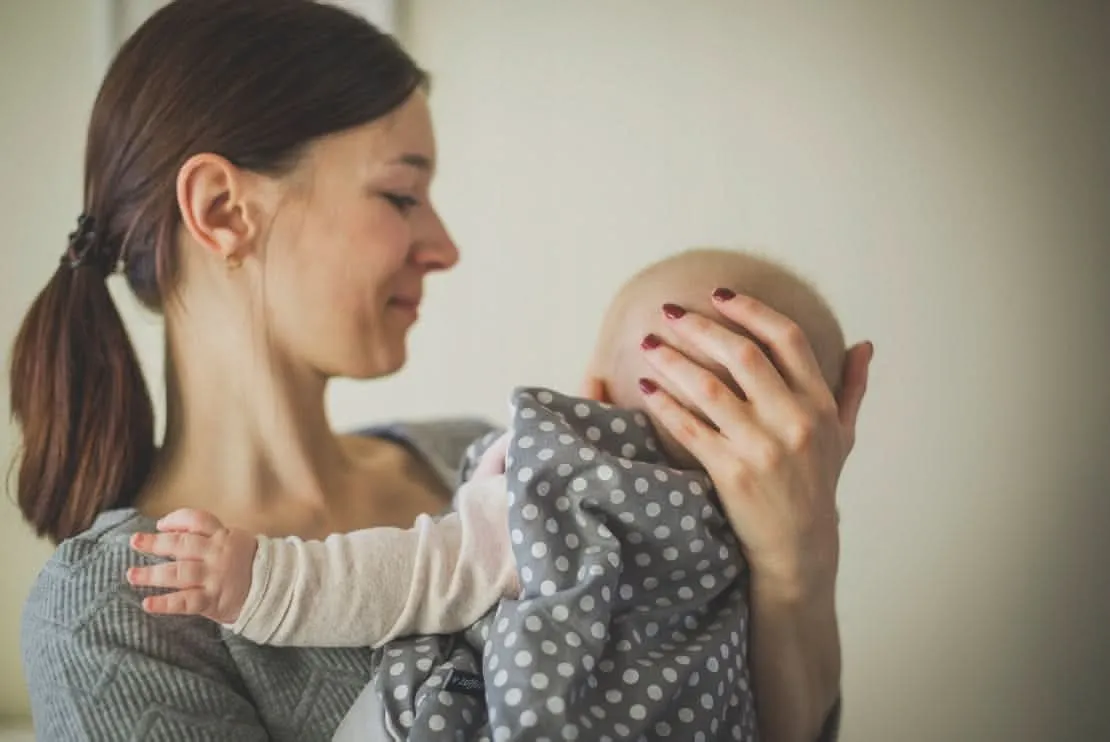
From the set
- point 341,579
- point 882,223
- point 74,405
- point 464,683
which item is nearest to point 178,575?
point 341,579

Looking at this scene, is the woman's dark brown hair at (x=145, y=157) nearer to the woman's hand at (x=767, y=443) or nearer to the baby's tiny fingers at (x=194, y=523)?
the baby's tiny fingers at (x=194, y=523)

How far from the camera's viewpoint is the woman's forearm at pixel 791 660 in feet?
2.52

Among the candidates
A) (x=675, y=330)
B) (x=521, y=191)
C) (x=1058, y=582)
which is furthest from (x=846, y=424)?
(x=521, y=191)

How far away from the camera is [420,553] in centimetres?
70

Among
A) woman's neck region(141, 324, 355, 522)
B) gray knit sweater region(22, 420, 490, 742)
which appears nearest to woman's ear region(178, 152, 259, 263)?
woman's neck region(141, 324, 355, 522)

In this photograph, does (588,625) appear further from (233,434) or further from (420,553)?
(233,434)

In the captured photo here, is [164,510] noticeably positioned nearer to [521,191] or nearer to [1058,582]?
[521,191]

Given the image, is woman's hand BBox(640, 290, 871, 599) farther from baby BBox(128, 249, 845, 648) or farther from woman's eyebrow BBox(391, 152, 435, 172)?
→ woman's eyebrow BBox(391, 152, 435, 172)

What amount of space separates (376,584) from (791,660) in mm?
375

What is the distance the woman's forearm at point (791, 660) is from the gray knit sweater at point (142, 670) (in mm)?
339

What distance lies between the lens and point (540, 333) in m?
1.35

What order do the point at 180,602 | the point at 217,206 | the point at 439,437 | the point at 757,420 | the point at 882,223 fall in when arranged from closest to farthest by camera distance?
1. the point at 180,602
2. the point at 757,420
3. the point at 217,206
4. the point at 439,437
5. the point at 882,223

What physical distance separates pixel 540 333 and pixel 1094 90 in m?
0.79

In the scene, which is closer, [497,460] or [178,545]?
[178,545]
